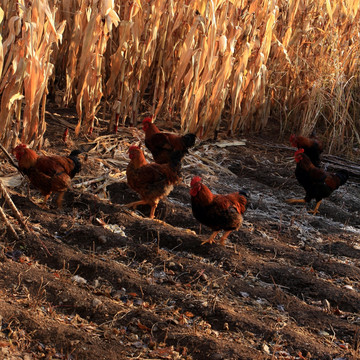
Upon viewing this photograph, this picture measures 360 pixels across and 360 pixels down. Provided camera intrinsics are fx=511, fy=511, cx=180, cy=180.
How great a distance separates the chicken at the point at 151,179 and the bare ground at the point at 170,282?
6.5 inches

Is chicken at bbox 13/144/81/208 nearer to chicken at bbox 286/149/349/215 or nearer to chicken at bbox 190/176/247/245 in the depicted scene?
A: chicken at bbox 190/176/247/245

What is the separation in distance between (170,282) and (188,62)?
107 inches

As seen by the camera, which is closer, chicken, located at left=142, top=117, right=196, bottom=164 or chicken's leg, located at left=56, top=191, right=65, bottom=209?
chicken's leg, located at left=56, top=191, right=65, bottom=209

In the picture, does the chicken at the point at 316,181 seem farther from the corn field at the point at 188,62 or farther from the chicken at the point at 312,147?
the corn field at the point at 188,62

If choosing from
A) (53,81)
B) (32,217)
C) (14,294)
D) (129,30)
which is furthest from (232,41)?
(14,294)

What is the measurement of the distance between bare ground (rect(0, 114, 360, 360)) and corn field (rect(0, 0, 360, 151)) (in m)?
0.81

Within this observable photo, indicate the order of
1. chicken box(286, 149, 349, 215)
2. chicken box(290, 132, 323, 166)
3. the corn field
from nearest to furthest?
the corn field → chicken box(286, 149, 349, 215) → chicken box(290, 132, 323, 166)

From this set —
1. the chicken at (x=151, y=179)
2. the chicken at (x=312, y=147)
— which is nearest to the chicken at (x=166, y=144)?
the chicken at (x=151, y=179)

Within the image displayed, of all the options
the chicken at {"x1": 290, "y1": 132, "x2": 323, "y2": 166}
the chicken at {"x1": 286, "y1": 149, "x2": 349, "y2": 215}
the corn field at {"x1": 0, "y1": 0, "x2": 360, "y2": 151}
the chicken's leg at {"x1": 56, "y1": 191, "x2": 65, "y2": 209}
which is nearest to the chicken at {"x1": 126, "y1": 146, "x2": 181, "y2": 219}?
the chicken's leg at {"x1": 56, "y1": 191, "x2": 65, "y2": 209}

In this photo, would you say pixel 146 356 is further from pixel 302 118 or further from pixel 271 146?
pixel 302 118

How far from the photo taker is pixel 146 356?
239cm

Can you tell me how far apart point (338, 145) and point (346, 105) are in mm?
484

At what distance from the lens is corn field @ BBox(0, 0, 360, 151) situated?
166 inches

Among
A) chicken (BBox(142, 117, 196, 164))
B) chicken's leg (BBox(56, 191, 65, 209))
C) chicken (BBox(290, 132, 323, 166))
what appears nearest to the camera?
chicken's leg (BBox(56, 191, 65, 209))
